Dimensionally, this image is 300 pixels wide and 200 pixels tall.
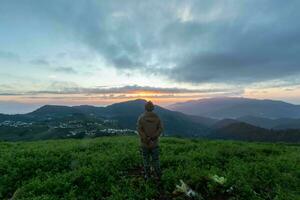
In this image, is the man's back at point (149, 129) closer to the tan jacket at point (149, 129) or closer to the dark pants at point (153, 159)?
the tan jacket at point (149, 129)

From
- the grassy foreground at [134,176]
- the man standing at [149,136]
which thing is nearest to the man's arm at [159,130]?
the man standing at [149,136]

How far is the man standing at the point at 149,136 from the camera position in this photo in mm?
18609

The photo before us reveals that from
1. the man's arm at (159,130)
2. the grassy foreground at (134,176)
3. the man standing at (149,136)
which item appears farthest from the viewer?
the man's arm at (159,130)

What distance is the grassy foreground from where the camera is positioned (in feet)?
54.3

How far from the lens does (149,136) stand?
733 inches

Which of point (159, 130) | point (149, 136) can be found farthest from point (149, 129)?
point (159, 130)

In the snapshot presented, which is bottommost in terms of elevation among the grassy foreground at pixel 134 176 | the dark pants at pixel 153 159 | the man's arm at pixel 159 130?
the grassy foreground at pixel 134 176

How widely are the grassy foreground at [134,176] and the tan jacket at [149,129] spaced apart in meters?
1.92

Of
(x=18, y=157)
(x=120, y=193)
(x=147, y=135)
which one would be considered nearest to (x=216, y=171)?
(x=147, y=135)

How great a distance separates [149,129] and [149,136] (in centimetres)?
42

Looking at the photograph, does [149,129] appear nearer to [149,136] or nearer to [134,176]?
[149,136]

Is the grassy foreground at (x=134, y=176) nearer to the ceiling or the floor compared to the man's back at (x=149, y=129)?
nearer to the floor

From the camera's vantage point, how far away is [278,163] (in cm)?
2252

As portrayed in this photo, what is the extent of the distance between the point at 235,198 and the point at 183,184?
250 cm
